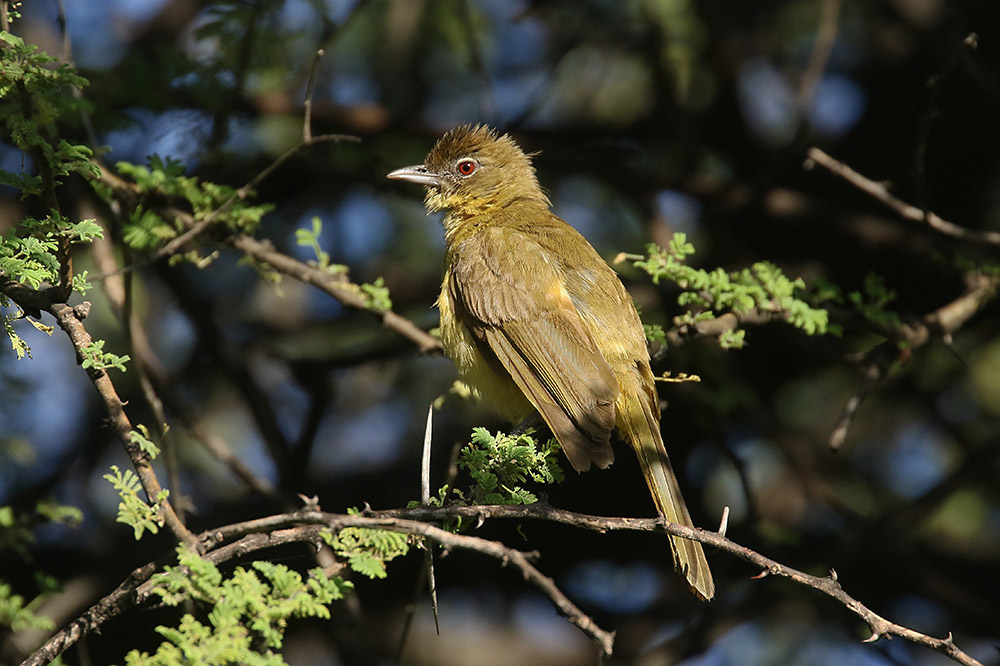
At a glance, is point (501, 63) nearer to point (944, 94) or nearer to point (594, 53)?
point (594, 53)

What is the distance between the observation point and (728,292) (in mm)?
4004

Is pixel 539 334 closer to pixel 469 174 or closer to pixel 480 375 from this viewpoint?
pixel 480 375

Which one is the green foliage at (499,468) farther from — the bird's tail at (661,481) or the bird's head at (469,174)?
the bird's head at (469,174)

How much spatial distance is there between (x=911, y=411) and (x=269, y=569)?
4.77 m

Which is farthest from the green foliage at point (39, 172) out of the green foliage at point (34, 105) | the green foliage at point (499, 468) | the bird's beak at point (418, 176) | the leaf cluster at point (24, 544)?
the bird's beak at point (418, 176)

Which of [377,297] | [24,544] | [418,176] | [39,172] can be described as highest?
[39,172]

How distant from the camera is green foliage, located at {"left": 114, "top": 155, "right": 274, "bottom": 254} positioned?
404 centimetres

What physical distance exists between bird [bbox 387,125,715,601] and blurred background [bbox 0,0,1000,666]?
0.87 metres

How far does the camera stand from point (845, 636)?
5.16m

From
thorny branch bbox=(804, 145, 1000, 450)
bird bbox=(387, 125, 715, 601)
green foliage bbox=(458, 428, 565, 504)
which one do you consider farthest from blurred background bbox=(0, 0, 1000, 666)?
green foliage bbox=(458, 428, 565, 504)

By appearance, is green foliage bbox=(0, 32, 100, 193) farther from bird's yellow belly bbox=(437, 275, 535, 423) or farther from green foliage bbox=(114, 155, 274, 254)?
bird's yellow belly bbox=(437, 275, 535, 423)

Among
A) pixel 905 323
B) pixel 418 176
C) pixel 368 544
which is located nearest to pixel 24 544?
pixel 368 544

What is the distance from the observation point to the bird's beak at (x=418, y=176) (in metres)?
5.22

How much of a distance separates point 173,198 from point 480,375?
1619 millimetres
